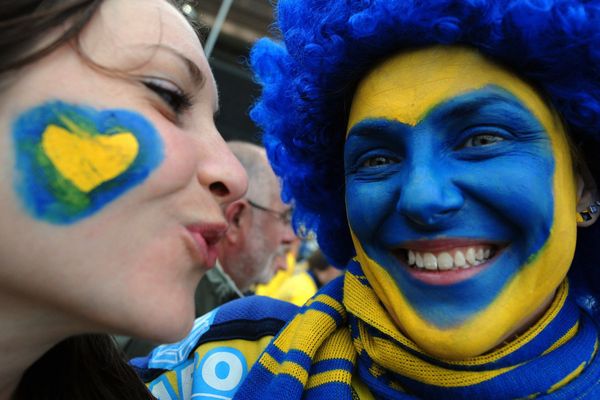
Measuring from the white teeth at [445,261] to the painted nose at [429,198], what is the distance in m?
0.07

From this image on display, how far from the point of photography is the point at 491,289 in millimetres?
1329

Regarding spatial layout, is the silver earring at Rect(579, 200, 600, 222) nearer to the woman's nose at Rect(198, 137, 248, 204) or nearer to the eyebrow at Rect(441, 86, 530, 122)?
the eyebrow at Rect(441, 86, 530, 122)

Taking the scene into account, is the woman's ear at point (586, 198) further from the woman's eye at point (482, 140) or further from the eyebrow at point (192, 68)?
the eyebrow at point (192, 68)

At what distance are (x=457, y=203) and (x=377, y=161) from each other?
274mm

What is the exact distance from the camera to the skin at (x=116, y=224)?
1.03m

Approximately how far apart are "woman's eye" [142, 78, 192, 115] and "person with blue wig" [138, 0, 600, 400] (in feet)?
1.45

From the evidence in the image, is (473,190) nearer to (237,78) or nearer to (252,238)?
(252,238)

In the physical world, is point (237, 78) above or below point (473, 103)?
below

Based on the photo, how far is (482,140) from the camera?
1.37 m

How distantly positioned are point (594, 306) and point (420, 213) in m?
0.67

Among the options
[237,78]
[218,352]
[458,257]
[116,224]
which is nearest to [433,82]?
[458,257]

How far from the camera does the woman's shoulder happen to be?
160 centimetres

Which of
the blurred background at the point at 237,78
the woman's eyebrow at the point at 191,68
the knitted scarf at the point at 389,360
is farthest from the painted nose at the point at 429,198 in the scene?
the blurred background at the point at 237,78

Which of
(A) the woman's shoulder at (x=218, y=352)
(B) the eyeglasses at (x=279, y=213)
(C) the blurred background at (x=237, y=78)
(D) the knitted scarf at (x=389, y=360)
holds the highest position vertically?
(D) the knitted scarf at (x=389, y=360)
